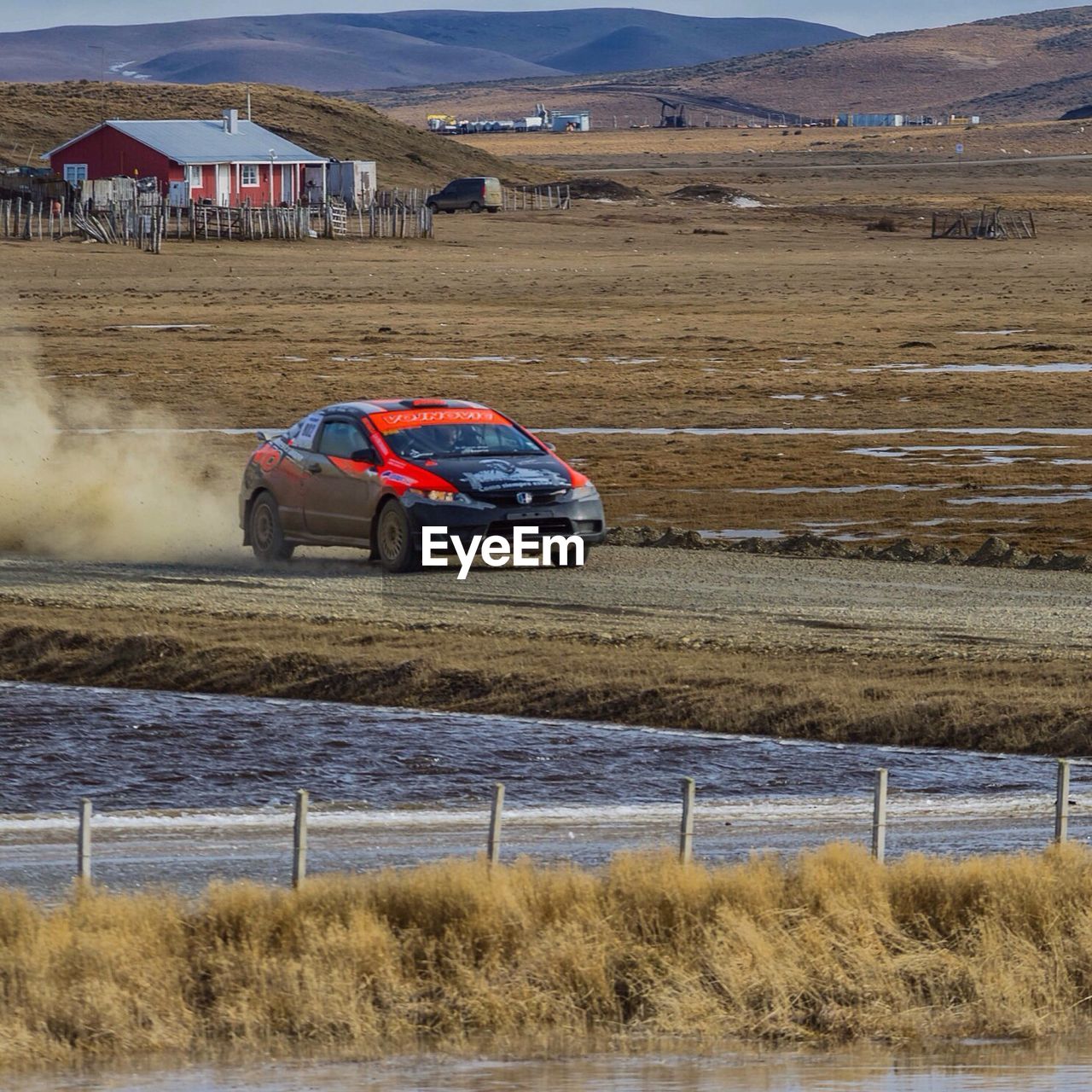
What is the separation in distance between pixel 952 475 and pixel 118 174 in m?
74.9

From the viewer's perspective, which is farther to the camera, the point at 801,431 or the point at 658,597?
the point at 801,431

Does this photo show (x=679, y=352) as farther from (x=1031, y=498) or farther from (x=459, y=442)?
(x=459, y=442)

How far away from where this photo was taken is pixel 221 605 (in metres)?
22.7

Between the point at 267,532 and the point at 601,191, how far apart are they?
98469 mm

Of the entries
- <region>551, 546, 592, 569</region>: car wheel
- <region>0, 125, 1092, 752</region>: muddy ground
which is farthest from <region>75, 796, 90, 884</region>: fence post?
<region>551, 546, 592, 569</region>: car wheel

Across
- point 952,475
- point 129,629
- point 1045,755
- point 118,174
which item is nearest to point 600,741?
point 1045,755

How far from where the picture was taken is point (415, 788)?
16.9 m

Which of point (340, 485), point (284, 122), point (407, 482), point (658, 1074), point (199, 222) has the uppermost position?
point (284, 122)

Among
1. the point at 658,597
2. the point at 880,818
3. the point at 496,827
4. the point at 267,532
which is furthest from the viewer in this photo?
the point at 267,532

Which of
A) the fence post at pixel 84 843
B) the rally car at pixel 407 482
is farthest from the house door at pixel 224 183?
the fence post at pixel 84 843

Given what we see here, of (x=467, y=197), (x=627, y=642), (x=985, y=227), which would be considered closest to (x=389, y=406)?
(x=627, y=642)

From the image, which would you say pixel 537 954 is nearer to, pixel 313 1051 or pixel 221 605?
pixel 313 1051

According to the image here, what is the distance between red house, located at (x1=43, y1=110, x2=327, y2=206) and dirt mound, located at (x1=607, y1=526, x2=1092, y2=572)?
74283 mm

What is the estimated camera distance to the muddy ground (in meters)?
19.8
